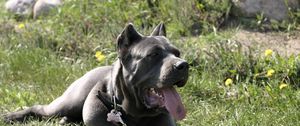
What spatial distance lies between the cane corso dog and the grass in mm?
728

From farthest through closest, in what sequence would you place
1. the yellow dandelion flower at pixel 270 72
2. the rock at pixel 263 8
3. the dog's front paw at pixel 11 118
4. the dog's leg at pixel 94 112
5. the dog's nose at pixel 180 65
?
the rock at pixel 263 8 < the yellow dandelion flower at pixel 270 72 < the dog's front paw at pixel 11 118 < the dog's leg at pixel 94 112 < the dog's nose at pixel 180 65

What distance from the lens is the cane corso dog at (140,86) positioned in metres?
5.15

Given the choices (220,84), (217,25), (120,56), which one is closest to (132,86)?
(120,56)

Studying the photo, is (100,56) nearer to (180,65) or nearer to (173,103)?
(173,103)

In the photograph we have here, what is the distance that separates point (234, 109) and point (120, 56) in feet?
4.89

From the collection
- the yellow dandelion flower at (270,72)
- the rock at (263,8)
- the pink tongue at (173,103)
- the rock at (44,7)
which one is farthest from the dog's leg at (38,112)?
the rock at (44,7)

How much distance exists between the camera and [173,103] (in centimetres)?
522

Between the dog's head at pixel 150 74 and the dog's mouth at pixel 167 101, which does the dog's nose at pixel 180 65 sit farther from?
the dog's mouth at pixel 167 101

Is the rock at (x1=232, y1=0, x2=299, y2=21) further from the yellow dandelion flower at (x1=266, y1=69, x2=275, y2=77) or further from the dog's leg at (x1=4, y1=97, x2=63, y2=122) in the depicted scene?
the dog's leg at (x1=4, y1=97, x2=63, y2=122)

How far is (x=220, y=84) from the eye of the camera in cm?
709

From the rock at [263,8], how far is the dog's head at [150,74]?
322 centimetres

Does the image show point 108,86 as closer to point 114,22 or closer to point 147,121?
point 147,121

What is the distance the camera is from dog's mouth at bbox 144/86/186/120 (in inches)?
205

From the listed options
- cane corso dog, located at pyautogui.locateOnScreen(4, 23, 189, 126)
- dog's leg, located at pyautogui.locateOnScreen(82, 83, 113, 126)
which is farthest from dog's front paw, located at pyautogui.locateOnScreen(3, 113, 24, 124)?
dog's leg, located at pyautogui.locateOnScreen(82, 83, 113, 126)
